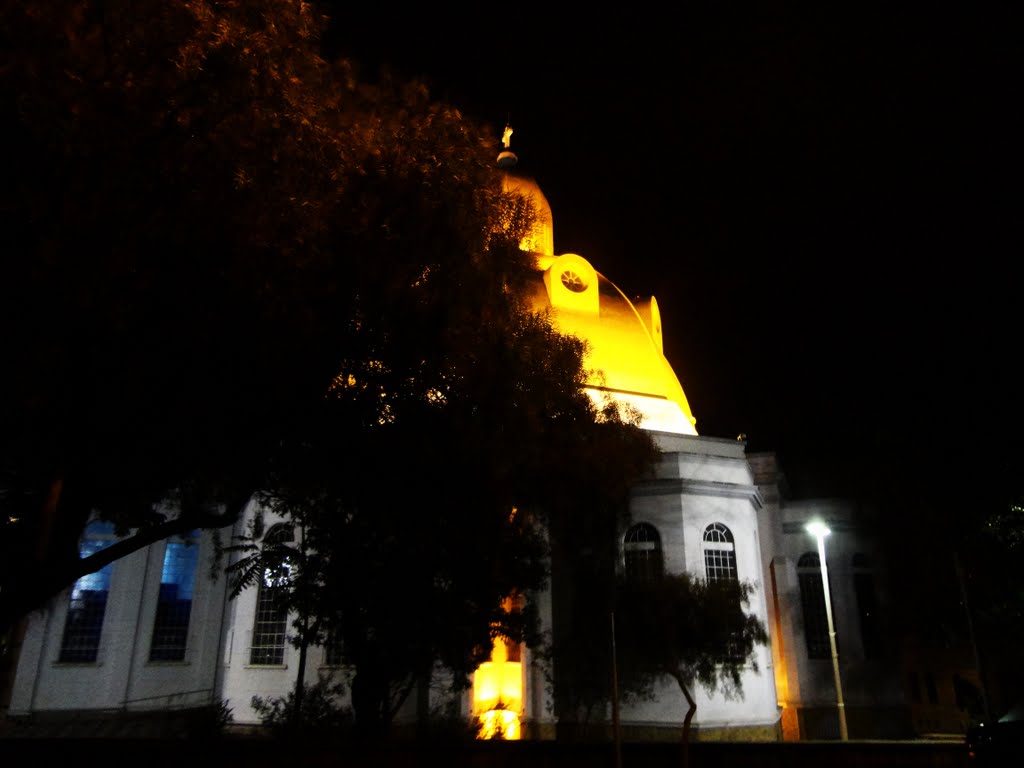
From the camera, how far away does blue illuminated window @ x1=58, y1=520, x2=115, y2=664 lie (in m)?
23.9

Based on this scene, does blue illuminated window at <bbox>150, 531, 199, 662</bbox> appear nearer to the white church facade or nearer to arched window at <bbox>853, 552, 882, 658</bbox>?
the white church facade

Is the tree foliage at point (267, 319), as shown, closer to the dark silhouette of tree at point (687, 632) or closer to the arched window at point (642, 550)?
the dark silhouette of tree at point (687, 632)

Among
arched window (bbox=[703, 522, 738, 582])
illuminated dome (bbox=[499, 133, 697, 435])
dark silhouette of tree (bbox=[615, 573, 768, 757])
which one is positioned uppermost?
illuminated dome (bbox=[499, 133, 697, 435])

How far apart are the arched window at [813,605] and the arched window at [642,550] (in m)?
9.44

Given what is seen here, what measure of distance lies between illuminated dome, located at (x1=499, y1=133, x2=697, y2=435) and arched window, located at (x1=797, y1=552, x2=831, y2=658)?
25.0 feet

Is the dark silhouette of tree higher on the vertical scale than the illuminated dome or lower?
lower

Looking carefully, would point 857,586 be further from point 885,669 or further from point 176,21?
point 176,21

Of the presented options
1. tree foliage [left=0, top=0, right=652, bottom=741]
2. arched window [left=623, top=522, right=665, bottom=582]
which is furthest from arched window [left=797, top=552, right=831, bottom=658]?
tree foliage [left=0, top=0, right=652, bottom=741]


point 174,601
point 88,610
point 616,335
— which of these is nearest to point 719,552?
point 616,335

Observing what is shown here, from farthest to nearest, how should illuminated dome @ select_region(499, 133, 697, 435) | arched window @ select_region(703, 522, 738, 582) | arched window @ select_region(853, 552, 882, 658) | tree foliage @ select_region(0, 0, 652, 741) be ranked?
arched window @ select_region(853, 552, 882, 658) < illuminated dome @ select_region(499, 133, 697, 435) < arched window @ select_region(703, 522, 738, 582) < tree foliage @ select_region(0, 0, 652, 741)

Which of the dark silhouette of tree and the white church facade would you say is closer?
the dark silhouette of tree

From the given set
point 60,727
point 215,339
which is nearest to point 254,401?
point 215,339

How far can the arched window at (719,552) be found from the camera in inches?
973

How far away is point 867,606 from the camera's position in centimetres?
3053
